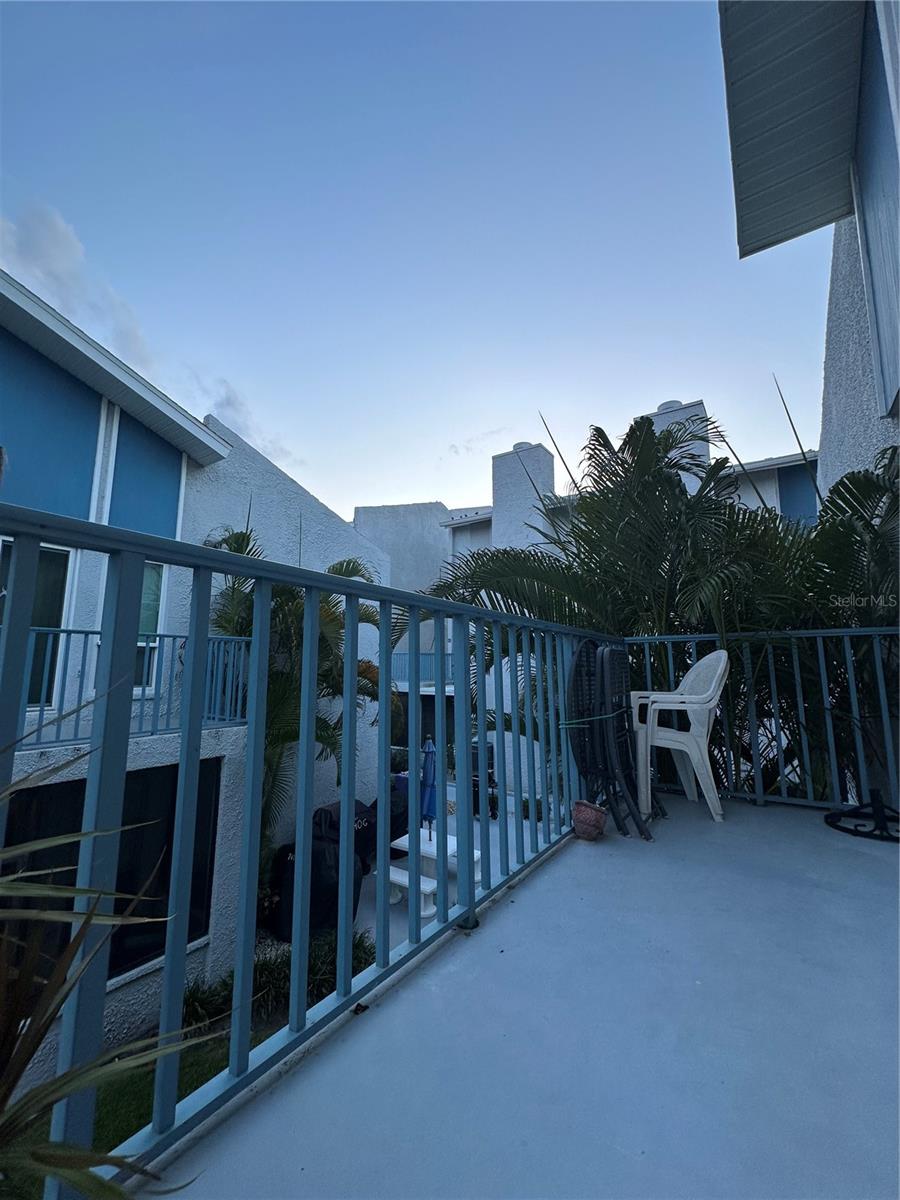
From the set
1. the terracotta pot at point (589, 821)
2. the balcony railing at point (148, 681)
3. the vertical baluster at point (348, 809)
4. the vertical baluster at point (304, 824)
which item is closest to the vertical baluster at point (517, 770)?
the terracotta pot at point (589, 821)

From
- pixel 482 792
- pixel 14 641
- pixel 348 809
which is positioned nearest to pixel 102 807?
pixel 14 641

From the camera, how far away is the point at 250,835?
954 mm

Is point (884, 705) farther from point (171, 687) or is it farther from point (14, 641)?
point (171, 687)

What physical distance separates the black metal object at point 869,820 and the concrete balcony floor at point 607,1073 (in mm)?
909

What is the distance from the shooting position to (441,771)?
151 centimetres

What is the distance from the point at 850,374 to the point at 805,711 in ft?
9.66

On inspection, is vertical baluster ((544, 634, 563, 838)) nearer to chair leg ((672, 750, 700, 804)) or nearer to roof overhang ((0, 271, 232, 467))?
chair leg ((672, 750, 700, 804))

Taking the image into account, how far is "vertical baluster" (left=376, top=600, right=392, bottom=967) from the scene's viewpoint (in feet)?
4.09

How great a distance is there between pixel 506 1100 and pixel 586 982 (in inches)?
16.6

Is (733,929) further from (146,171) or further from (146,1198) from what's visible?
(146,171)

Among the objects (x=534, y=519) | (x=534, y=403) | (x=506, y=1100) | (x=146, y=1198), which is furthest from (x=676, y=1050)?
(x=534, y=519)

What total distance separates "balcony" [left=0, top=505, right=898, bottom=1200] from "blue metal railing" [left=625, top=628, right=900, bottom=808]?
1155 mm

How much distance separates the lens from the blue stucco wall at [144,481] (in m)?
5.66

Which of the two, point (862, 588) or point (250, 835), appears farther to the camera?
point (862, 588)
